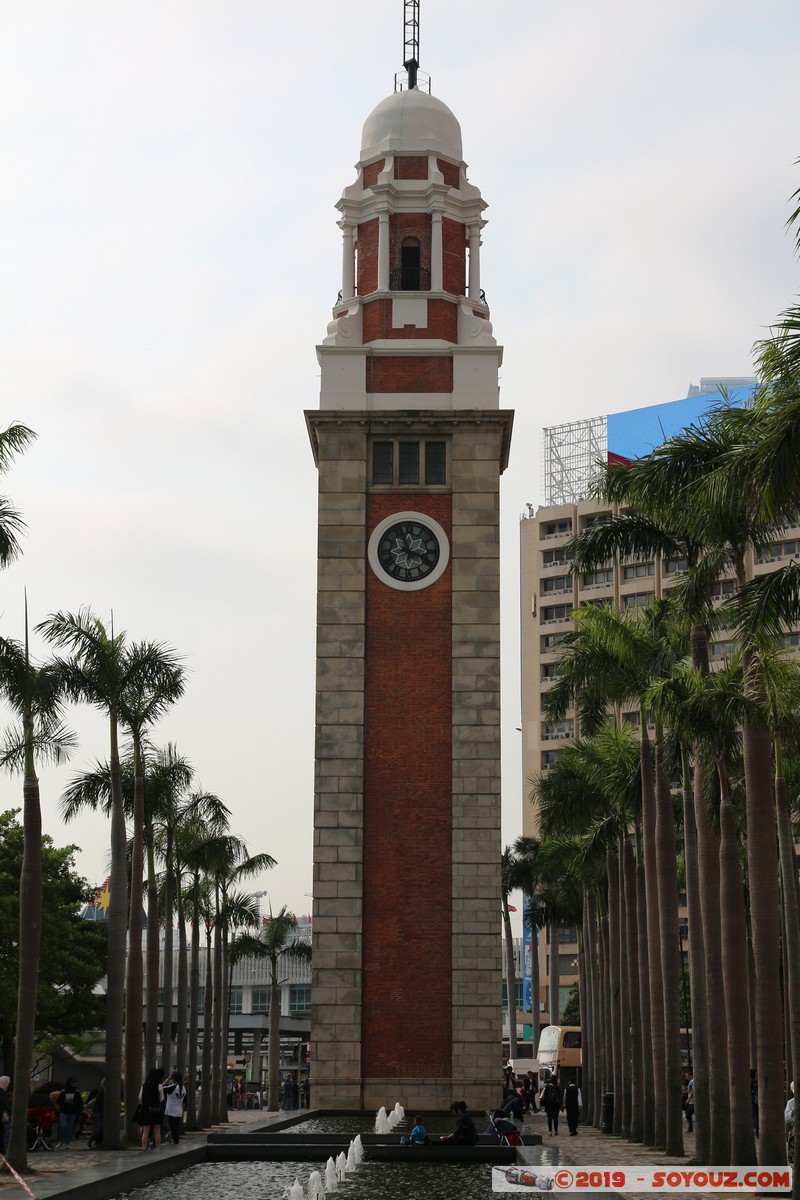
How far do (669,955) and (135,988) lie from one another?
36.2ft

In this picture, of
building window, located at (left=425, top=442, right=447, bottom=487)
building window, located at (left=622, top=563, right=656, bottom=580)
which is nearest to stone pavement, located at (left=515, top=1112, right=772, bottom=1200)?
building window, located at (left=425, top=442, right=447, bottom=487)

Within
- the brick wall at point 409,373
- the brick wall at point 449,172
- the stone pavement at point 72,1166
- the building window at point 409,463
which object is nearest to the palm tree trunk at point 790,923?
the stone pavement at point 72,1166

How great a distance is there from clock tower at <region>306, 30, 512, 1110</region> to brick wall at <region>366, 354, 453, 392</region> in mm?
54

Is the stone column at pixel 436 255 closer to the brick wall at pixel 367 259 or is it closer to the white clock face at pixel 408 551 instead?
the brick wall at pixel 367 259

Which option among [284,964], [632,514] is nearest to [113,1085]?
[632,514]

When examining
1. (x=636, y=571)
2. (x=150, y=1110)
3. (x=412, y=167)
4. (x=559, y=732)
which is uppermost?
(x=636, y=571)

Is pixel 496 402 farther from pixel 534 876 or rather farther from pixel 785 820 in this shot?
pixel 534 876

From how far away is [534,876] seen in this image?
6775cm

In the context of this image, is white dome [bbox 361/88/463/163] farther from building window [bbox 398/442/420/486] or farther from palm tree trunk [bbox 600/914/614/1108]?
palm tree trunk [bbox 600/914/614/1108]

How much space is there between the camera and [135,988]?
32.0 m

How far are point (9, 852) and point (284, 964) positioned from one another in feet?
308

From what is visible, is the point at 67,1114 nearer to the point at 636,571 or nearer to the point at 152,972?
the point at 152,972

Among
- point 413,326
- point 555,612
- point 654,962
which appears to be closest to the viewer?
point 654,962

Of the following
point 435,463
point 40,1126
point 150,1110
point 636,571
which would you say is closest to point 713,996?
point 150,1110
